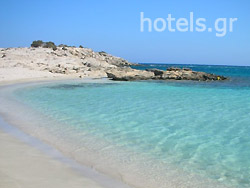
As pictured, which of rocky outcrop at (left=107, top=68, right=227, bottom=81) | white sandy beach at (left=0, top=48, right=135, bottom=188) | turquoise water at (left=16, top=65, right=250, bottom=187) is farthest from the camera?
rocky outcrop at (left=107, top=68, right=227, bottom=81)

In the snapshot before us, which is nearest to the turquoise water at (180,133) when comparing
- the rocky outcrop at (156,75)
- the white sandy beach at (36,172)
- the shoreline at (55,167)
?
the shoreline at (55,167)

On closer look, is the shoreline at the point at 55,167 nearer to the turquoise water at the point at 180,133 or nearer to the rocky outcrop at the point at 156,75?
the turquoise water at the point at 180,133

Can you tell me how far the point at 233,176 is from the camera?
4.79 meters

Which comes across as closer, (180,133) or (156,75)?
(180,133)

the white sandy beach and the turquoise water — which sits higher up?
the white sandy beach

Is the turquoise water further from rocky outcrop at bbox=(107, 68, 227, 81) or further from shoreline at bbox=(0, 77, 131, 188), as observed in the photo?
rocky outcrop at bbox=(107, 68, 227, 81)

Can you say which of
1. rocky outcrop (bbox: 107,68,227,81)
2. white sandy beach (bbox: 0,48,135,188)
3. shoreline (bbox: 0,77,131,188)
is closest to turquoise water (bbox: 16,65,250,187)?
shoreline (bbox: 0,77,131,188)

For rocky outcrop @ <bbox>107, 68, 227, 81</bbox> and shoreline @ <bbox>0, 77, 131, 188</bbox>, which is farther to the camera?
rocky outcrop @ <bbox>107, 68, 227, 81</bbox>

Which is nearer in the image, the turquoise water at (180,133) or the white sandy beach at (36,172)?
the white sandy beach at (36,172)

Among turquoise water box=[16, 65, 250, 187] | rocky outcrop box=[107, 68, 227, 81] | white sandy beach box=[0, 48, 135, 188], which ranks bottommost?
turquoise water box=[16, 65, 250, 187]

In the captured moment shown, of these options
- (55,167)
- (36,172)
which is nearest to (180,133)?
(55,167)

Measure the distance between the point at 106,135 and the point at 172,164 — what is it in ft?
8.24

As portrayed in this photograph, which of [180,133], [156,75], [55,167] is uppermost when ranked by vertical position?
[156,75]

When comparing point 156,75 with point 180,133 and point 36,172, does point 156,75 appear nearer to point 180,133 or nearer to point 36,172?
point 180,133
